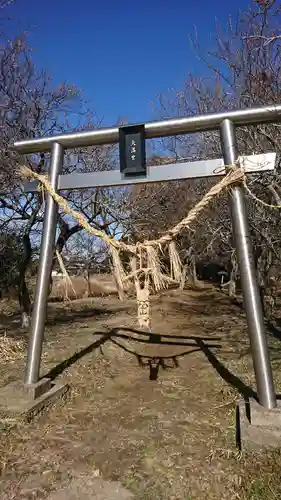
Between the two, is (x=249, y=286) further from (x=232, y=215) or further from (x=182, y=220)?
(x=182, y=220)

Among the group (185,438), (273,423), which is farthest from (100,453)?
(273,423)

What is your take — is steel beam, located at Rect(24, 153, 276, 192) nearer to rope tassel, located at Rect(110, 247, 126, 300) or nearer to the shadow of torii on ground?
rope tassel, located at Rect(110, 247, 126, 300)

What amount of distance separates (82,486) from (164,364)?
3.14 m

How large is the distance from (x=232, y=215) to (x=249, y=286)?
66cm

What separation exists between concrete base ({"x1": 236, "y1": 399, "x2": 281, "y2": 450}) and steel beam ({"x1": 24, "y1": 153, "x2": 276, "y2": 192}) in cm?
201

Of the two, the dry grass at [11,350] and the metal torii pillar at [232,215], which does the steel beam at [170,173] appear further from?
the dry grass at [11,350]

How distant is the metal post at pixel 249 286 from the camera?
316 cm

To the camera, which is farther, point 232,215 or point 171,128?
point 171,128

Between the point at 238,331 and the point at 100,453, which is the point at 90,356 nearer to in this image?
the point at 100,453

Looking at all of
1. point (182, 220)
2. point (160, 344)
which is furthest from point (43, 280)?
point (160, 344)

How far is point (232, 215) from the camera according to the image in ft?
11.5

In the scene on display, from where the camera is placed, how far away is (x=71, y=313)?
37.1 ft

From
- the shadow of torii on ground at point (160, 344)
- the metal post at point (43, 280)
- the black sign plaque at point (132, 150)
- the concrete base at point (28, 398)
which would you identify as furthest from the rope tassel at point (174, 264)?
the concrete base at point (28, 398)

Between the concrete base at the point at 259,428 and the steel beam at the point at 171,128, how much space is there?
2.48 metres
